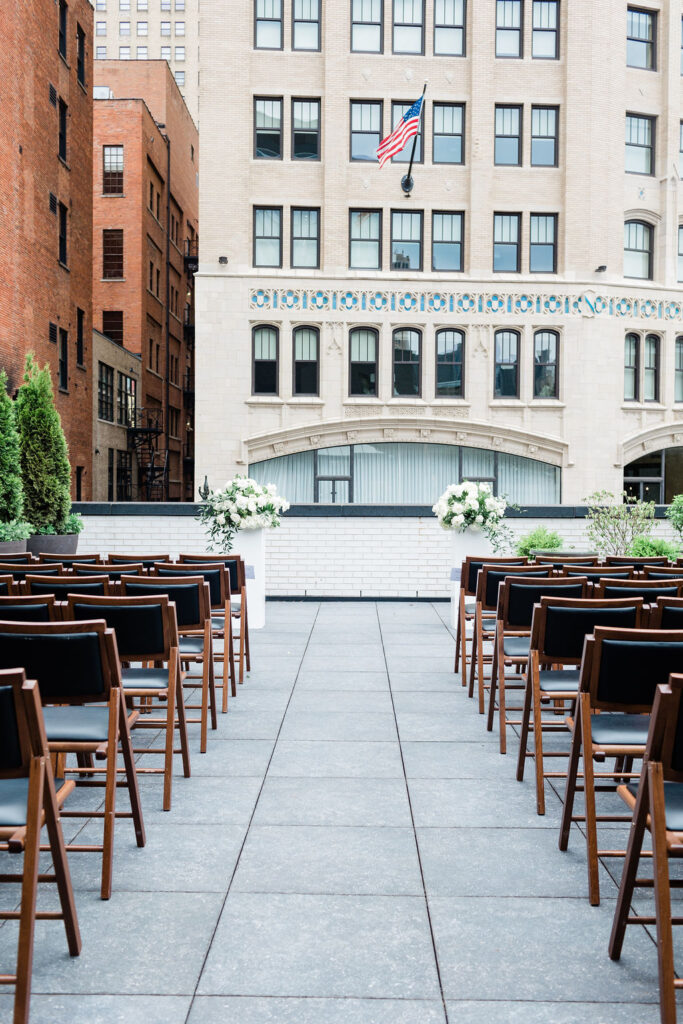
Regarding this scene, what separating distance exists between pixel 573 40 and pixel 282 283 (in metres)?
12.7

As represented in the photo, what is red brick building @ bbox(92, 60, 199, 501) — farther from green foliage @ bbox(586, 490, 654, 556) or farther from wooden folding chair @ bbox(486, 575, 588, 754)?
wooden folding chair @ bbox(486, 575, 588, 754)

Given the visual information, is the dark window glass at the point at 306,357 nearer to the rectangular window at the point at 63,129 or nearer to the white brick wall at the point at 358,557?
the rectangular window at the point at 63,129

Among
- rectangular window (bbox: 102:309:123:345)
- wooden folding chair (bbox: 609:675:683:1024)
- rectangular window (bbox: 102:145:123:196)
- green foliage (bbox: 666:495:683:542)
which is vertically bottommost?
wooden folding chair (bbox: 609:675:683:1024)

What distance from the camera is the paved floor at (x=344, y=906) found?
11.5 ft

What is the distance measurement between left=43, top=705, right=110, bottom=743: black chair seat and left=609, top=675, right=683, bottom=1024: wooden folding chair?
2.62 m

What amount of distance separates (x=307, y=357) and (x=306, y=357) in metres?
0.04

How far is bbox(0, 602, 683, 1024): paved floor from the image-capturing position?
138 inches

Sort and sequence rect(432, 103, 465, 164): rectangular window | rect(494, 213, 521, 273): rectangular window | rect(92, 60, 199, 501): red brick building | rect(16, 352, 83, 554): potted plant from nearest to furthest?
rect(16, 352, 83, 554): potted plant → rect(432, 103, 465, 164): rectangular window → rect(494, 213, 521, 273): rectangular window → rect(92, 60, 199, 501): red brick building

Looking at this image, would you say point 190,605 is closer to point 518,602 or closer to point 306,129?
point 518,602

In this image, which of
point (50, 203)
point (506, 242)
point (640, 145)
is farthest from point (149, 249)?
point (640, 145)

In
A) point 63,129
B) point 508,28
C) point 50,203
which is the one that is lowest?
point 50,203

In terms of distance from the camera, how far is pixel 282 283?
30.7 meters

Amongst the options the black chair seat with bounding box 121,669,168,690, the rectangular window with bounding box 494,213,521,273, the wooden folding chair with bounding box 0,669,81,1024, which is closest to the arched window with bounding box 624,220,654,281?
the rectangular window with bounding box 494,213,521,273

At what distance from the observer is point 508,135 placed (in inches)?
1248
